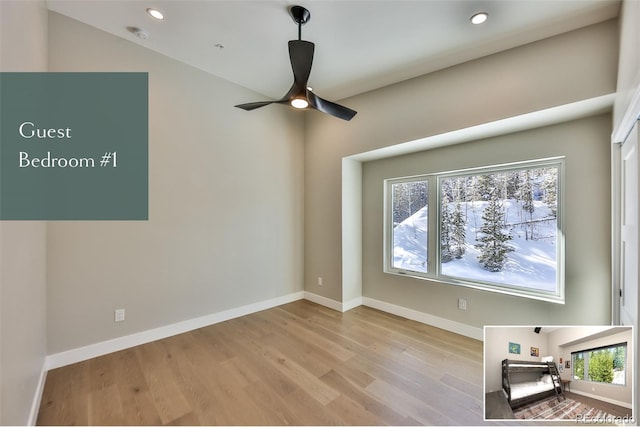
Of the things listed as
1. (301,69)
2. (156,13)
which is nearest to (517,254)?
(301,69)

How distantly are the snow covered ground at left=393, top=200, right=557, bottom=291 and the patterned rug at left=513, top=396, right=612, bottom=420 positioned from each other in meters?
2.05

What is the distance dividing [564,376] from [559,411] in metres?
0.12

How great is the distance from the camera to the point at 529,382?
3.30 ft

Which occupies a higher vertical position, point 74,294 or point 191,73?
point 191,73

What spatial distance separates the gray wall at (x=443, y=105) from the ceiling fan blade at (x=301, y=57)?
4.85ft

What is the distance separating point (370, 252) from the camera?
3.91 metres

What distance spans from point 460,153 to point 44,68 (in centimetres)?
404

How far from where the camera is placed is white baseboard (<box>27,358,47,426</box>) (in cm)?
160

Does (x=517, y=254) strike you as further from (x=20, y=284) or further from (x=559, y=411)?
(x=20, y=284)

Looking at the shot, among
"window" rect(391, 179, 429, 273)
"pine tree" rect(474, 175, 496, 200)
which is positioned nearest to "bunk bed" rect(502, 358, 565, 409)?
"pine tree" rect(474, 175, 496, 200)

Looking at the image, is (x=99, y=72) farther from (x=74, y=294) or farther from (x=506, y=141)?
(x=506, y=141)

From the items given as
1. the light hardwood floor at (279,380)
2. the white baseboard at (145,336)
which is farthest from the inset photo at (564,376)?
the white baseboard at (145,336)

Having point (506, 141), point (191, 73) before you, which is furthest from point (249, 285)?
point (506, 141)

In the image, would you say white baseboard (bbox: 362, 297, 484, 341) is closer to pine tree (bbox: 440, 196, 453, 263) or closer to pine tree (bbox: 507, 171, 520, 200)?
pine tree (bbox: 440, 196, 453, 263)
